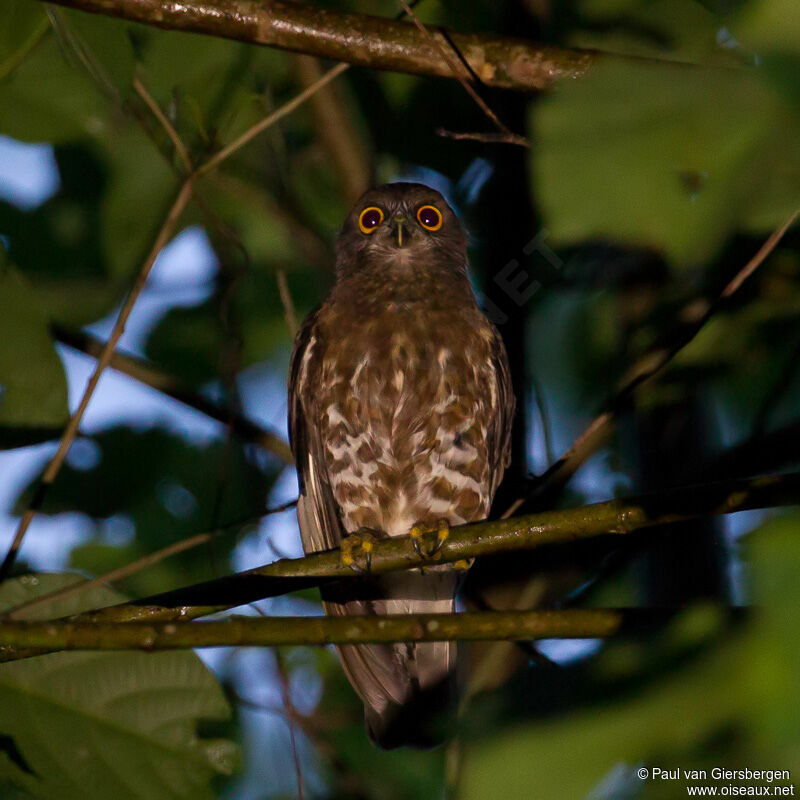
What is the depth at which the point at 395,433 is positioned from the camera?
4023 mm

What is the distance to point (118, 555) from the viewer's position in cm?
432

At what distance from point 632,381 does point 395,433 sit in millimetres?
1153

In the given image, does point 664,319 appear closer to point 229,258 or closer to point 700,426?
point 700,426

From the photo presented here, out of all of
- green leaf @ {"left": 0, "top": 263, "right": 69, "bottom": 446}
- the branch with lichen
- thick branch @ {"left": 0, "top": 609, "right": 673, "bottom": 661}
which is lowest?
thick branch @ {"left": 0, "top": 609, "right": 673, "bottom": 661}

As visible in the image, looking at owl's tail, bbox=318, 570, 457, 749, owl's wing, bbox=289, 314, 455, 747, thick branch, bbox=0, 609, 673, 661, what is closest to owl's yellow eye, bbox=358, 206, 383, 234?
owl's wing, bbox=289, 314, 455, 747

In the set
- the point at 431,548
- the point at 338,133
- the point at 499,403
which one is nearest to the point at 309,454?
the point at 499,403

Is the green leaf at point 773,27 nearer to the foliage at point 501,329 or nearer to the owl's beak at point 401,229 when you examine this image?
the foliage at point 501,329

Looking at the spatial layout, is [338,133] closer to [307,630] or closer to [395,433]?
[395,433]

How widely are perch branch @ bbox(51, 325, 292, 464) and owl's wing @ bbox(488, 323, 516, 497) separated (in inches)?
37.8

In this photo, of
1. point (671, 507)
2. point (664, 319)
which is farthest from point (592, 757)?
point (664, 319)

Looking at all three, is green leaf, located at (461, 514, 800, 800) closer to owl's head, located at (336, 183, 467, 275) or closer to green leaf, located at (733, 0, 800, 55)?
green leaf, located at (733, 0, 800, 55)

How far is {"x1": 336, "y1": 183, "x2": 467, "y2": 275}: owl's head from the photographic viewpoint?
14.8ft

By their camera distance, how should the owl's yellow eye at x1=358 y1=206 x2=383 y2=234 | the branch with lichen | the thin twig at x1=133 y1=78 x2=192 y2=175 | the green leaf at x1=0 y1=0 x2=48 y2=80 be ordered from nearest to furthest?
the branch with lichen < the green leaf at x1=0 y1=0 x2=48 y2=80 < the thin twig at x1=133 y1=78 x2=192 y2=175 < the owl's yellow eye at x1=358 y1=206 x2=383 y2=234

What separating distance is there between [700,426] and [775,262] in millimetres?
622
